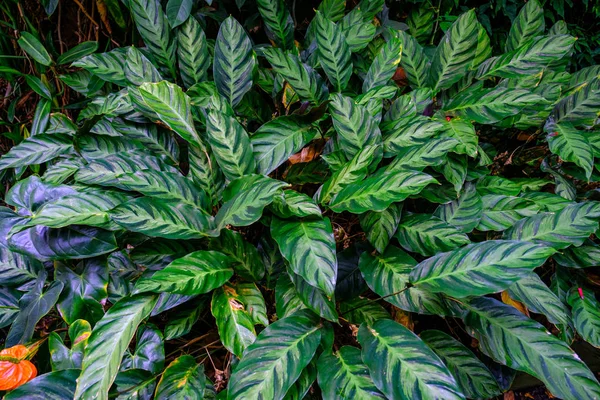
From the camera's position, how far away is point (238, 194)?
0.97 m

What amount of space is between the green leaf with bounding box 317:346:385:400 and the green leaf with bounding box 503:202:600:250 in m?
0.58

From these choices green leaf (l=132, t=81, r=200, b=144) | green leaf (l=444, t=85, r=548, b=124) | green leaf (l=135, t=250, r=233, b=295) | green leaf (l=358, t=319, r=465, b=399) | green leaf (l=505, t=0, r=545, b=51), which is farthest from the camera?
green leaf (l=505, t=0, r=545, b=51)

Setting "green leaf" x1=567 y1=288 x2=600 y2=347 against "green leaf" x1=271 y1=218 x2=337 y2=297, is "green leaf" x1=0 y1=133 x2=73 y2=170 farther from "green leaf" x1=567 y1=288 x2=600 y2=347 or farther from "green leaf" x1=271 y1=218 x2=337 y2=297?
"green leaf" x1=567 y1=288 x2=600 y2=347

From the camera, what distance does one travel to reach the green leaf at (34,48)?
162 centimetres

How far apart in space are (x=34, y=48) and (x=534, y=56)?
1.92 meters

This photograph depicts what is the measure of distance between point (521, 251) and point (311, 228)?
1.51 feet

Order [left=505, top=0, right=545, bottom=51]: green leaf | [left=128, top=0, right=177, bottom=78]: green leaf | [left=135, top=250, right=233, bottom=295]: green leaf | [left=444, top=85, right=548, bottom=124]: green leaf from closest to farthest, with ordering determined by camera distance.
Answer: [left=135, top=250, right=233, bottom=295]: green leaf → [left=444, top=85, right=548, bottom=124]: green leaf → [left=128, top=0, right=177, bottom=78]: green leaf → [left=505, top=0, right=545, bottom=51]: green leaf

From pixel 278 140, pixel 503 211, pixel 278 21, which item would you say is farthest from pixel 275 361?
pixel 278 21

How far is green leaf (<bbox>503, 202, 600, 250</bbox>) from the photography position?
3.45 feet

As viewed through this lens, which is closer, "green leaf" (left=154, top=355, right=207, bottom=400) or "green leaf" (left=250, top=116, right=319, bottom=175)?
"green leaf" (left=154, top=355, right=207, bottom=400)

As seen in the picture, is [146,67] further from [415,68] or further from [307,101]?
[415,68]

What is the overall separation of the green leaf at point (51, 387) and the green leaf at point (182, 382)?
19cm

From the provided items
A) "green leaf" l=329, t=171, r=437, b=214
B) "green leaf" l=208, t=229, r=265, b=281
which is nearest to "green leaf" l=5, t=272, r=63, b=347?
"green leaf" l=208, t=229, r=265, b=281

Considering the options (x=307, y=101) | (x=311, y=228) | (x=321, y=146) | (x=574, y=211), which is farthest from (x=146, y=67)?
(x=574, y=211)
